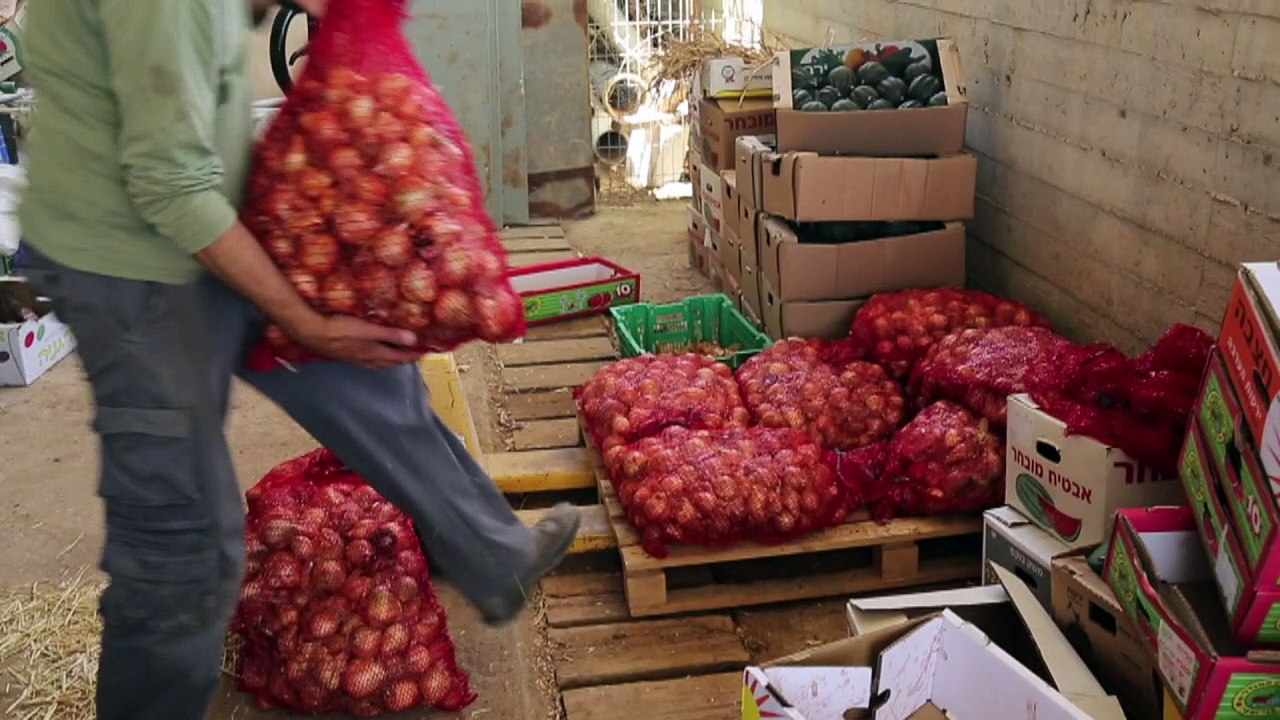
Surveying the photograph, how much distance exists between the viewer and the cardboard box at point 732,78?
472 centimetres

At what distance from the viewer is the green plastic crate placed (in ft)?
13.1

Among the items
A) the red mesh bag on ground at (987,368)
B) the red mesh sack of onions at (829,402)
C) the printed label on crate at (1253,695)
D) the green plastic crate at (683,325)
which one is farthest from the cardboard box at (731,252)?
the printed label on crate at (1253,695)

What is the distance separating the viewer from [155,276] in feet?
5.13

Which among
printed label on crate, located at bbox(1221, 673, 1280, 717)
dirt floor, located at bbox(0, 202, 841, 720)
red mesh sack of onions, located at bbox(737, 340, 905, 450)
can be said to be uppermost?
printed label on crate, located at bbox(1221, 673, 1280, 717)

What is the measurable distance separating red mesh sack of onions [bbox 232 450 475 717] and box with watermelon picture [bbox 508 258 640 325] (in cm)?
222

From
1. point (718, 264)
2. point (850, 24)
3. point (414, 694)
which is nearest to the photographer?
point (414, 694)

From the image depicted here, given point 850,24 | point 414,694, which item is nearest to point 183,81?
point 414,694

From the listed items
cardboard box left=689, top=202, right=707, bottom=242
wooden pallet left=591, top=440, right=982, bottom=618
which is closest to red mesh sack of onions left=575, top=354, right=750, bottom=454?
wooden pallet left=591, top=440, right=982, bottom=618

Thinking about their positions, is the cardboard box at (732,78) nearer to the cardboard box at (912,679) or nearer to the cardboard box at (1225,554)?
the cardboard box at (1225,554)

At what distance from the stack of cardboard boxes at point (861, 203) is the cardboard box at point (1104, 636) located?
5.25 feet

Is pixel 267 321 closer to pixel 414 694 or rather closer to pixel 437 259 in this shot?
pixel 437 259

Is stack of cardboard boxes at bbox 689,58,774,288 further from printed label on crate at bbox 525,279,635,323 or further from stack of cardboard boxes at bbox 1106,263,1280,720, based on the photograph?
stack of cardboard boxes at bbox 1106,263,1280,720

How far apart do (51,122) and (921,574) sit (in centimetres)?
209

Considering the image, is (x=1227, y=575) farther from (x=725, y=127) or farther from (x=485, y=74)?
(x=485, y=74)
